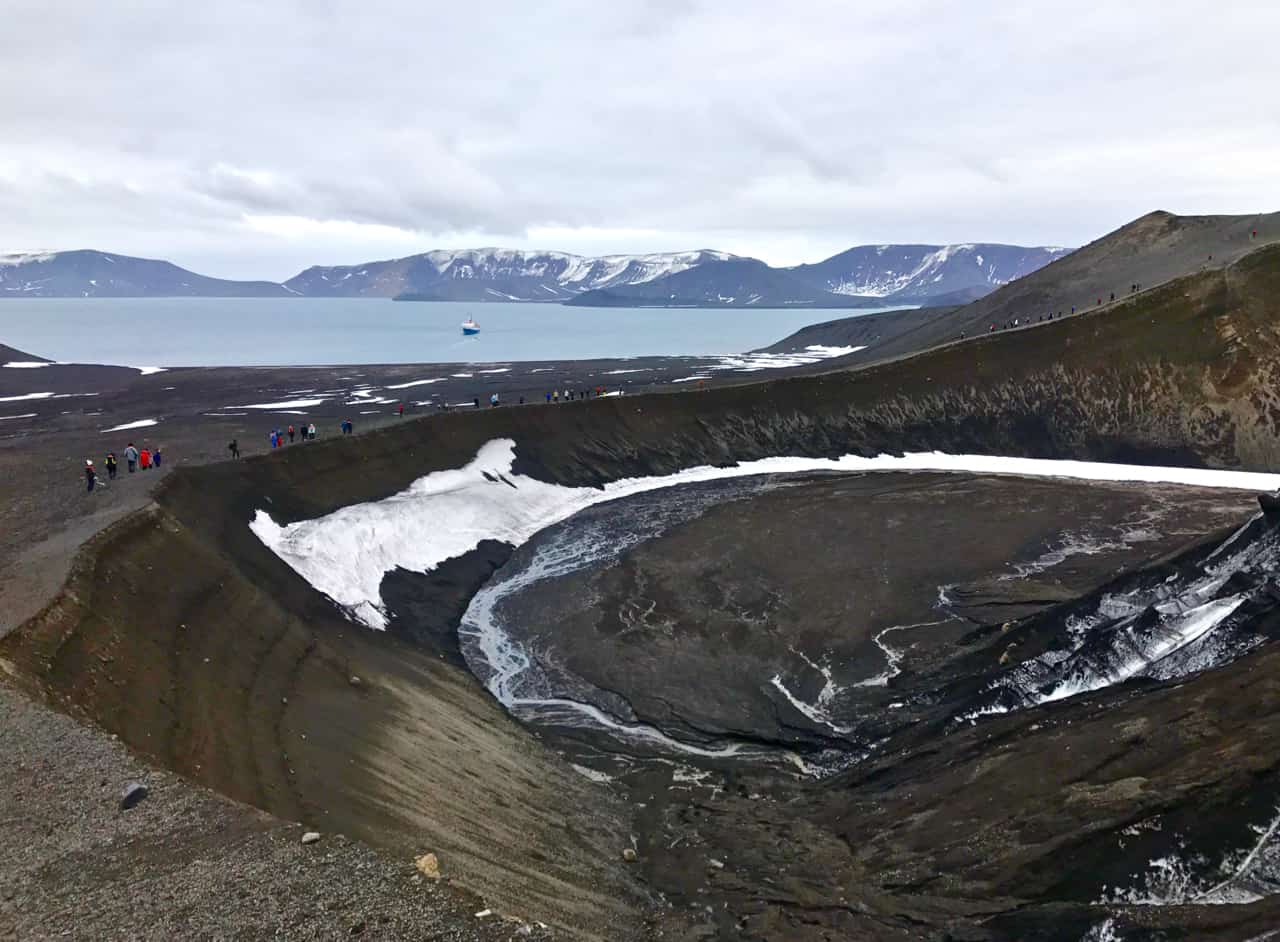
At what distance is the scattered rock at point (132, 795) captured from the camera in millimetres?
15148

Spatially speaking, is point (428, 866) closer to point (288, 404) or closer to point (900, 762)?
point (900, 762)

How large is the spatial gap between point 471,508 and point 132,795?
140 ft

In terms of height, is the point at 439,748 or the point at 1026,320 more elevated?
the point at 1026,320

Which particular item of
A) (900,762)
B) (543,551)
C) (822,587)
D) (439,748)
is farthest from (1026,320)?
(439,748)

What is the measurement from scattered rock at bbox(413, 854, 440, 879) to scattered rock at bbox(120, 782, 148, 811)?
5.45 metres

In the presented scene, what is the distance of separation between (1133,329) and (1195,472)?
17.7m

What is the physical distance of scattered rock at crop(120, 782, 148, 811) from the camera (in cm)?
1515

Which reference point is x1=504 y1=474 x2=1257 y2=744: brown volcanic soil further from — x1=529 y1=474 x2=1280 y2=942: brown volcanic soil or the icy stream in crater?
the icy stream in crater

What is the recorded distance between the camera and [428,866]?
14766 mm

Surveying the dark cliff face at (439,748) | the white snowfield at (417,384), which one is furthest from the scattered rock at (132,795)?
the white snowfield at (417,384)

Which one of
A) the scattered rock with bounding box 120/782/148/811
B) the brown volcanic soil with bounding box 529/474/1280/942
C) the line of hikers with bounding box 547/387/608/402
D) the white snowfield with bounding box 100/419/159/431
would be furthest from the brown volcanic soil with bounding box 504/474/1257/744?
the white snowfield with bounding box 100/419/159/431

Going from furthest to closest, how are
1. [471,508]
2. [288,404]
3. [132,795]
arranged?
[288,404] < [471,508] < [132,795]

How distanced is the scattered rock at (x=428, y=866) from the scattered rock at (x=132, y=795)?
17.9 feet

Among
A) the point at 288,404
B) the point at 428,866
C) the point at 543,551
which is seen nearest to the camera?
the point at 428,866
